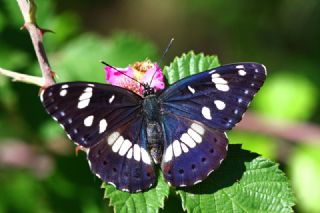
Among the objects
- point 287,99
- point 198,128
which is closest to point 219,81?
point 198,128

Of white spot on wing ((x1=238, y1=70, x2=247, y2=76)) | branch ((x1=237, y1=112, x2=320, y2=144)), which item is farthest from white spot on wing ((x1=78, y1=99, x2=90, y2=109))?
branch ((x1=237, y1=112, x2=320, y2=144))

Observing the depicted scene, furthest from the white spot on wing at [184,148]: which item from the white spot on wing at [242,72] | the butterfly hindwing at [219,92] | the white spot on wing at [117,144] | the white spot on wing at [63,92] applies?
the white spot on wing at [63,92]

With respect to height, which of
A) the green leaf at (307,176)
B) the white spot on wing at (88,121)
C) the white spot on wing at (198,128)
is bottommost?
the green leaf at (307,176)

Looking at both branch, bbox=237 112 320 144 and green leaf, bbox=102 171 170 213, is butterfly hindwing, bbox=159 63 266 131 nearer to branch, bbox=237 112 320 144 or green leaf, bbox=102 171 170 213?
green leaf, bbox=102 171 170 213

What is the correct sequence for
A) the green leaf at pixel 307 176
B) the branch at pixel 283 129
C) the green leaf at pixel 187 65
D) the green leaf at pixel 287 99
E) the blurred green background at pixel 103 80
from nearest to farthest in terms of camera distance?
the green leaf at pixel 187 65 < the blurred green background at pixel 103 80 < the branch at pixel 283 129 < the green leaf at pixel 307 176 < the green leaf at pixel 287 99

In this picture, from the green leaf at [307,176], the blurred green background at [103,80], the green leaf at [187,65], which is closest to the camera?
the green leaf at [187,65]

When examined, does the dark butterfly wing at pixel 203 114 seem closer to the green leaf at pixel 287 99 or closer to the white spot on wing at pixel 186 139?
the white spot on wing at pixel 186 139

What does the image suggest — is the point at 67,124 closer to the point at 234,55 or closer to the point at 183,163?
the point at 183,163
